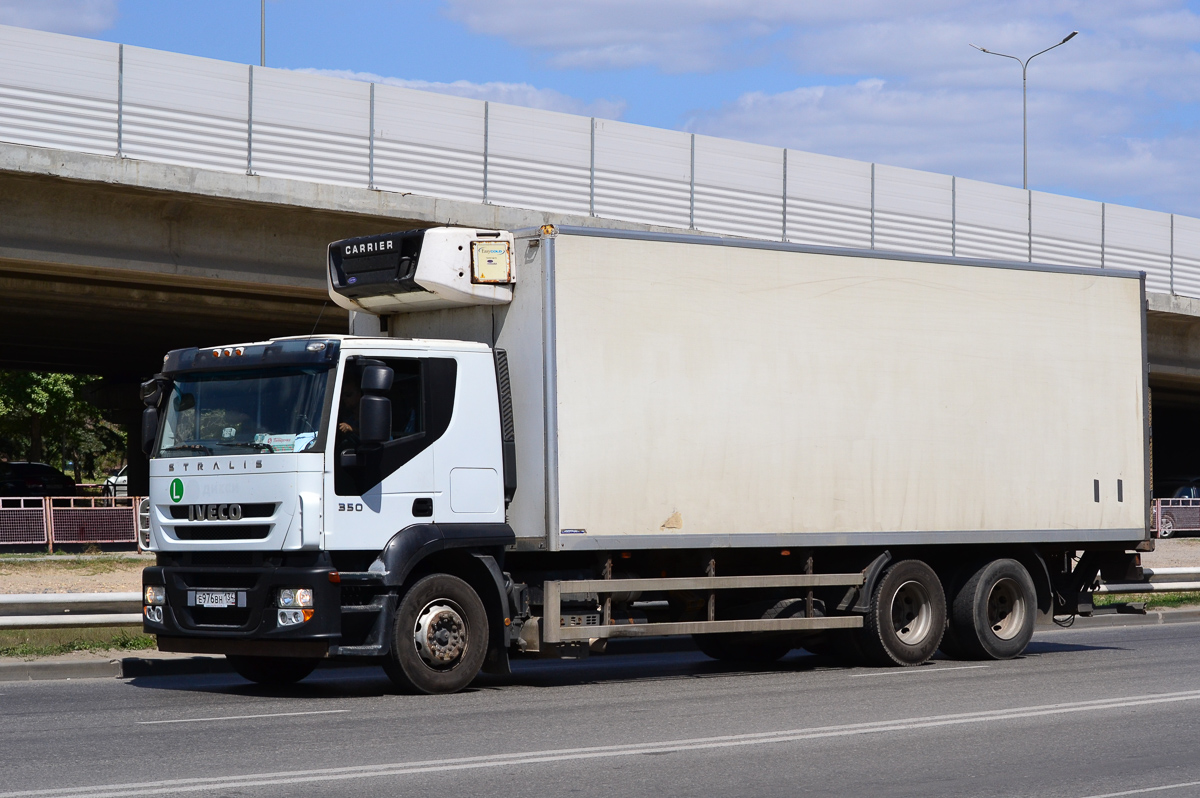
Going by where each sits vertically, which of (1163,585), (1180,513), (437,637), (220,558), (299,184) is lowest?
(1163,585)

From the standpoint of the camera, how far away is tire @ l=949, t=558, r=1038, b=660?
546 inches

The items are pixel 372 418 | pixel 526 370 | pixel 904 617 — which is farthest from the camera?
pixel 904 617

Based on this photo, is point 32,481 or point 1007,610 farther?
point 32,481

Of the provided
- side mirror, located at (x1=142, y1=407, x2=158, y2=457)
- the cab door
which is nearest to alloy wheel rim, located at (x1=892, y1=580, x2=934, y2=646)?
the cab door

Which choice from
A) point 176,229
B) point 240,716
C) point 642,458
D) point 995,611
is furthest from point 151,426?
point 176,229

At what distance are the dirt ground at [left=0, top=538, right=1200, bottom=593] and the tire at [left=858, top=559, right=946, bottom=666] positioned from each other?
435 inches

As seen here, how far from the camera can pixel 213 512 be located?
1081cm

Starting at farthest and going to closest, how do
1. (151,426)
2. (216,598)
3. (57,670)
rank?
(57,670), (151,426), (216,598)

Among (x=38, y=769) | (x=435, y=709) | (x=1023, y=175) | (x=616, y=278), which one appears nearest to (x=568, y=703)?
(x=435, y=709)

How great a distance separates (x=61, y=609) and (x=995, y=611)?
9.11 m

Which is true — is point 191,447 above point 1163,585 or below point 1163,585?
above

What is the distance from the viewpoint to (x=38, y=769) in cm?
759

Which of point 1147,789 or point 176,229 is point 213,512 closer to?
point 1147,789

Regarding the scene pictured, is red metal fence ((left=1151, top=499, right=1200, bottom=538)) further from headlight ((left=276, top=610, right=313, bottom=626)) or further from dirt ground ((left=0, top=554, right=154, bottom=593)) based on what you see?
headlight ((left=276, top=610, right=313, bottom=626))
